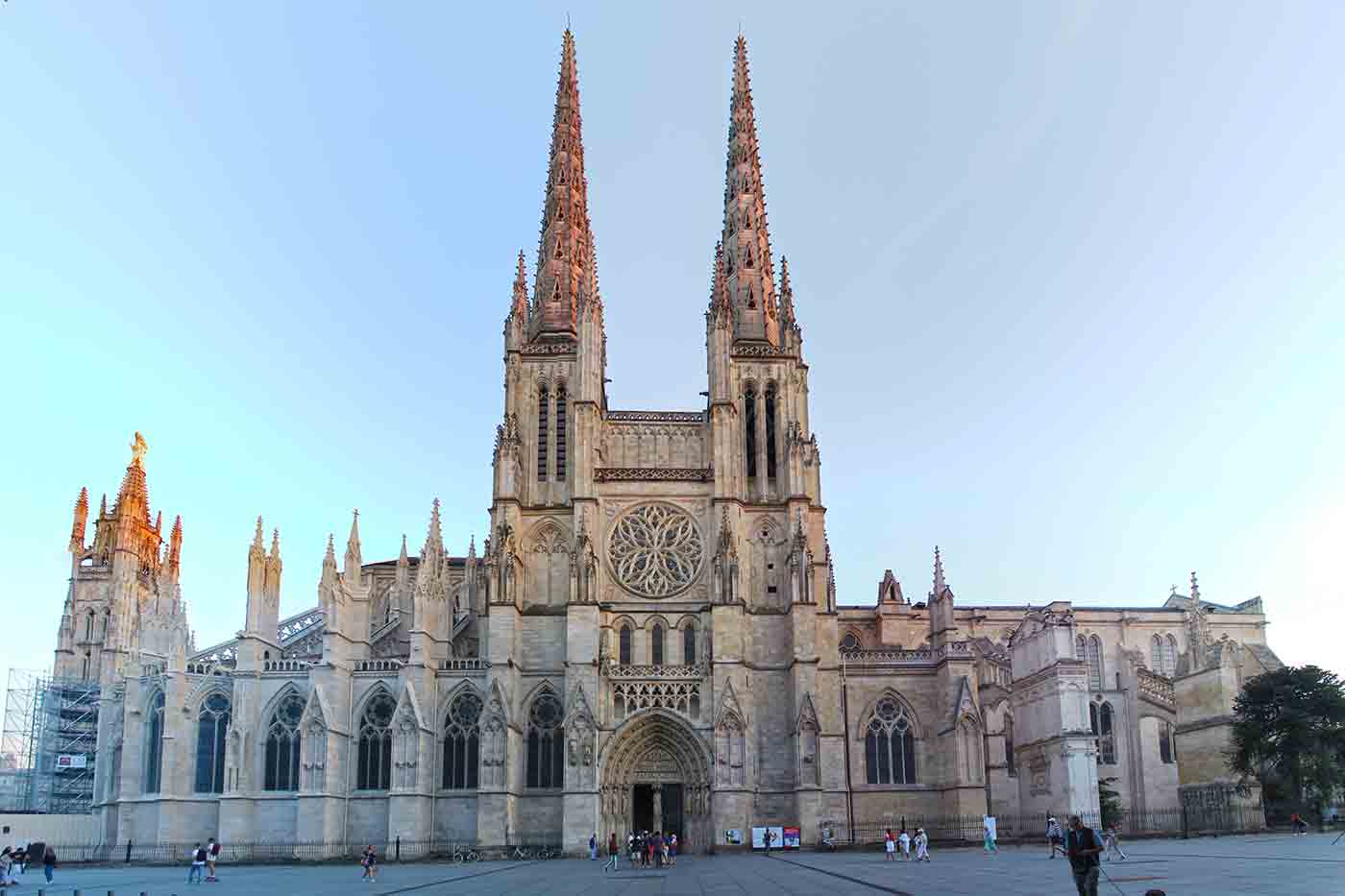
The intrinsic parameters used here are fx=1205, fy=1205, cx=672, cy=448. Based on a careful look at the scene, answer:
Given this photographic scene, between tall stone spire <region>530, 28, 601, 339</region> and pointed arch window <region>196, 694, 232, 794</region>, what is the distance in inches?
834

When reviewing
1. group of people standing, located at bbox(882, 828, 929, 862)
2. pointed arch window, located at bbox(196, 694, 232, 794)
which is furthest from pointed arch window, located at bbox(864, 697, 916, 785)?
pointed arch window, located at bbox(196, 694, 232, 794)

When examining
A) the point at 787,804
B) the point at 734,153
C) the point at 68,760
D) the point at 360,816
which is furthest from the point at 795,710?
the point at 68,760

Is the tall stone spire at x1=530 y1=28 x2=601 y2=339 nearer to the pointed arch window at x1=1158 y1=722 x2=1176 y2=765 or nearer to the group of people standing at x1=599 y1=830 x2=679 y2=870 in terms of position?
the group of people standing at x1=599 y1=830 x2=679 y2=870

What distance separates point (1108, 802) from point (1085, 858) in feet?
128

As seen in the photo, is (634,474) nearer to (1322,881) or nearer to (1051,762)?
(1051,762)

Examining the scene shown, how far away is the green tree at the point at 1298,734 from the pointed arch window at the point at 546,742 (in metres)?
25.8

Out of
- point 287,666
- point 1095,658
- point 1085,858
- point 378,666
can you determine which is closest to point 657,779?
point 378,666

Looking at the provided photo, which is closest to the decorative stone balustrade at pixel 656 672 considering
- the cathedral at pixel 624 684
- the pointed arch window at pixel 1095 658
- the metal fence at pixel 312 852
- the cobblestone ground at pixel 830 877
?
the cathedral at pixel 624 684

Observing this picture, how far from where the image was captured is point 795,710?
49.0 meters

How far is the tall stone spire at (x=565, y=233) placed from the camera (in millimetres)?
56969

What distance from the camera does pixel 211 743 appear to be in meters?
48.6

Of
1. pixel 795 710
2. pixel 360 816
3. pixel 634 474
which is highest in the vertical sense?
pixel 634 474

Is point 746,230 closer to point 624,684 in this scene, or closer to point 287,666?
point 624,684

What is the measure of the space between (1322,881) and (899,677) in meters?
→ 33.7
